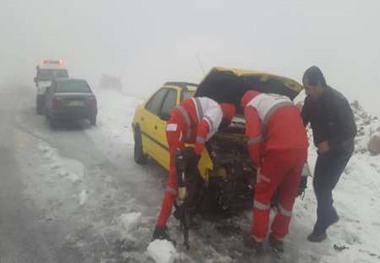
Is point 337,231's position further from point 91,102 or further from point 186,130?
point 91,102

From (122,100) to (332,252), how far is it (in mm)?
18511

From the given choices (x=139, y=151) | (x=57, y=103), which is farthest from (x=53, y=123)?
(x=139, y=151)

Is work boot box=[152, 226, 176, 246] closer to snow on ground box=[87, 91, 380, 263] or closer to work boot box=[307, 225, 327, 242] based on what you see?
snow on ground box=[87, 91, 380, 263]

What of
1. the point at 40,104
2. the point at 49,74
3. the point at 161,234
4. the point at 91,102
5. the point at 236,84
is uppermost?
the point at 236,84

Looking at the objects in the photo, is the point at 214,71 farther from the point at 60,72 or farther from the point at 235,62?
the point at 235,62

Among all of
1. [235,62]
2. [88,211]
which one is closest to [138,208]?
[88,211]

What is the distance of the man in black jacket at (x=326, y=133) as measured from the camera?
18.7 feet

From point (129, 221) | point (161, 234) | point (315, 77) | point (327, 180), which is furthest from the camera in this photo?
point (129, 221)

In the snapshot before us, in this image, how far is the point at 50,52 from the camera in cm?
6222

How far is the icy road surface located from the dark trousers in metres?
0.28

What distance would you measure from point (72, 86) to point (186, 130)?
34.3 feet

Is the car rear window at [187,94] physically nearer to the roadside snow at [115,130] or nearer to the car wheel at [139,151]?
the car wheel at [139,151]

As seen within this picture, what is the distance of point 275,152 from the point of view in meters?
5.07

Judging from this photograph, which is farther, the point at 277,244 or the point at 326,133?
the point at 326,133
